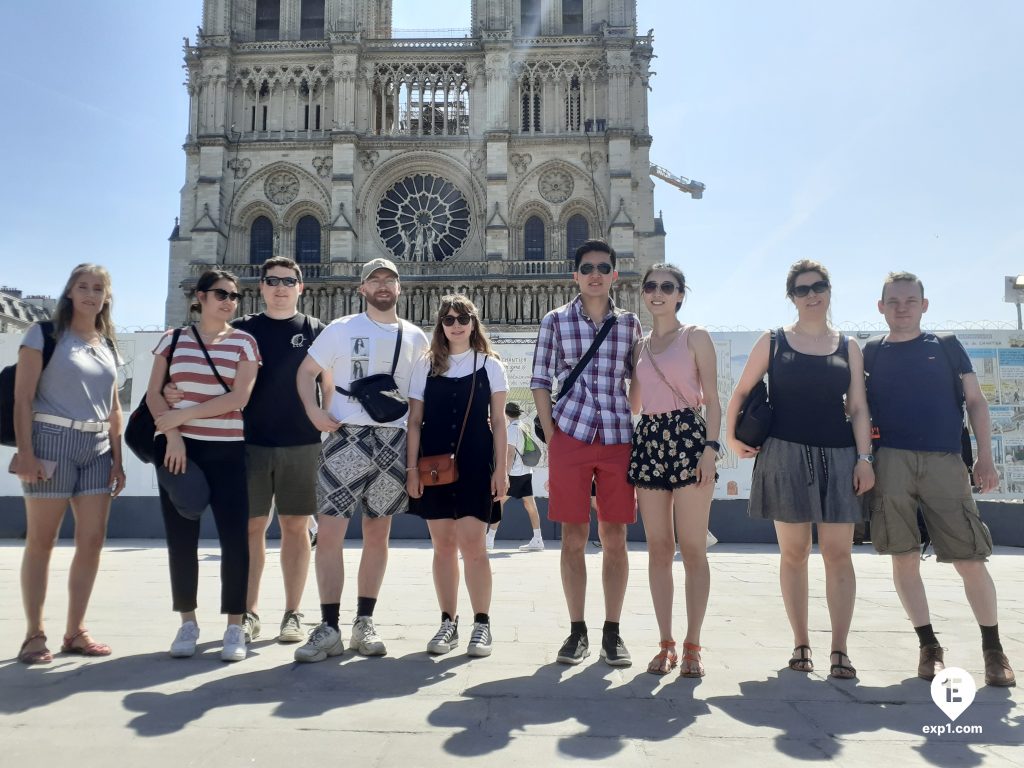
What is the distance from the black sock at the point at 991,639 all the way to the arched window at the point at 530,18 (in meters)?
32.5

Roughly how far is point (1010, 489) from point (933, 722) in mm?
11976

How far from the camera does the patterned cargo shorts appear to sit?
430 cm

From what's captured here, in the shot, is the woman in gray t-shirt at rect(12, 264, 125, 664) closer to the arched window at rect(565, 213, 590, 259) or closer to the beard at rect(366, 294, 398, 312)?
the beard at rect(366, 294, 398, 312)

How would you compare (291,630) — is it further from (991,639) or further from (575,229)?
(575,229)

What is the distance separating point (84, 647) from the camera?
4.12 meters

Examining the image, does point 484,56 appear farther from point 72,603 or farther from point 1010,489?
point 72,603

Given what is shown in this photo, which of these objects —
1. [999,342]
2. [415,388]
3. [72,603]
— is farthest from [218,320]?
[999,342]

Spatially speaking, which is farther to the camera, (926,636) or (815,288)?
(815,288)

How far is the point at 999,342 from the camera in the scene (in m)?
13.4

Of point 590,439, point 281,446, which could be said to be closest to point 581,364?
point 590,439

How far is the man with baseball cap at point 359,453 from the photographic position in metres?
4.29

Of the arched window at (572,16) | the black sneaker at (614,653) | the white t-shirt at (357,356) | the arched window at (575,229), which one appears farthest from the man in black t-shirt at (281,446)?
the arched window at (572,16)

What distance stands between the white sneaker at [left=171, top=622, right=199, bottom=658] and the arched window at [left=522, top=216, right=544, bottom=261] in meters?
27.9

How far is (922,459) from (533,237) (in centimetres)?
2806
